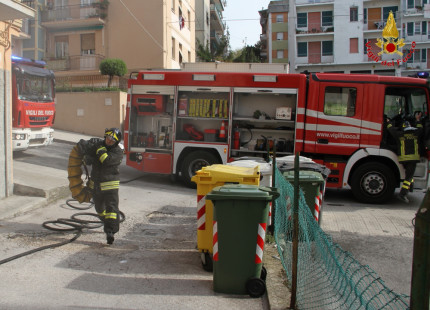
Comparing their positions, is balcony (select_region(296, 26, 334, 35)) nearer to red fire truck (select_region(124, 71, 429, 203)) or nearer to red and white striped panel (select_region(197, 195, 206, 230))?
red fire truck (select_region(124, 71, 429, 203))

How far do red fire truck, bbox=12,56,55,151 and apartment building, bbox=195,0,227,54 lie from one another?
23.7m

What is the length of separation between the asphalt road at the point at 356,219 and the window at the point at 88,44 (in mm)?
15298

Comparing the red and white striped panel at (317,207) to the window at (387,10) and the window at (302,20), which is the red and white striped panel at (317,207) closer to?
the window at (302,20)

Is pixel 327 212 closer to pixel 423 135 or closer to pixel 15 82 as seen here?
pixel 423 135

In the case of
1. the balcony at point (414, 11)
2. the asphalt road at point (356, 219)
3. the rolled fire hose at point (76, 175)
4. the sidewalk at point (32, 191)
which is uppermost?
the balcony at point (414, 11)

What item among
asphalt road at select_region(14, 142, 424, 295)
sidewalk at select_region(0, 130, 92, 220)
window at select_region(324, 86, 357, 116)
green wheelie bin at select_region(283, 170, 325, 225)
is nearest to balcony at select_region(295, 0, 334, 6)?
asphalt road at select_region(14, 142, 424, 295)

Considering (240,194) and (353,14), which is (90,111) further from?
(353,14)

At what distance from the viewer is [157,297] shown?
393 centimetres

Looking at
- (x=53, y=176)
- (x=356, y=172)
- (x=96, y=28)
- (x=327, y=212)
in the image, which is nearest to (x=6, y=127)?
(x=53, y=176)

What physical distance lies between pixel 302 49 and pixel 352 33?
5.72 metres

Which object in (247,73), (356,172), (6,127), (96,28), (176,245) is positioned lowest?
(176,245)

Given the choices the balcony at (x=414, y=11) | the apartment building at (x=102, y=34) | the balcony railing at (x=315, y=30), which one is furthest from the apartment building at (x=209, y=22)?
the balcony at (x=414, y=11)

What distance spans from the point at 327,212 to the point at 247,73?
3776 millimetres

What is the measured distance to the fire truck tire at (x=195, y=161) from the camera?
392 inches
